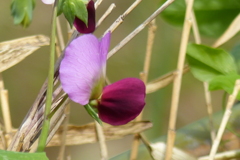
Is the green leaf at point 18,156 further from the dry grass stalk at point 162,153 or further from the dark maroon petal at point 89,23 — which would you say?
the dry grass stalk at point 162,153

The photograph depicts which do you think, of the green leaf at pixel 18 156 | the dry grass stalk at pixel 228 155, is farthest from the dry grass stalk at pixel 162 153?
the green leaf at pixel 18 156

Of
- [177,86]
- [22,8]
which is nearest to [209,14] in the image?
[177,86]

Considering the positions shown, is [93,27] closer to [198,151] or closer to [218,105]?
[198,151]

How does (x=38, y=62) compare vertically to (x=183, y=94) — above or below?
above

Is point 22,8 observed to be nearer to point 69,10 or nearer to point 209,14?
point 69,10

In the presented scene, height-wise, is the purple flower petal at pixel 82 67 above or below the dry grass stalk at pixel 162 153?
above

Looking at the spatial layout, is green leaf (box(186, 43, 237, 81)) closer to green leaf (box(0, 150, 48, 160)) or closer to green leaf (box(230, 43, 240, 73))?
green leaf (box(230, 43, 240, 73))

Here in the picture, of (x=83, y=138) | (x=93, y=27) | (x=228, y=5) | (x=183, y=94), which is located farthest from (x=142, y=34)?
(x=93, y=27)
